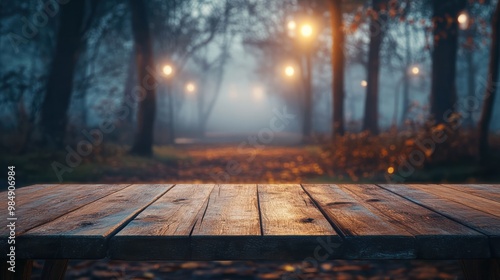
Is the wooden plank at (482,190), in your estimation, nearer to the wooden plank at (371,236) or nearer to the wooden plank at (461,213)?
the wooden plank at (461,213)

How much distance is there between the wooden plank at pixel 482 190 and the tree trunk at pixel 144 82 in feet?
42.2

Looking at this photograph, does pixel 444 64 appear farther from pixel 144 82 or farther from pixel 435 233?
pixel 435 233

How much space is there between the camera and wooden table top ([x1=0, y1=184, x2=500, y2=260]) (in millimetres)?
1820

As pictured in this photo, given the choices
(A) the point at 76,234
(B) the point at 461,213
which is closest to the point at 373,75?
(B) the point at 461,213

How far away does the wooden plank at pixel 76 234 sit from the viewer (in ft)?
Answer: 5.97

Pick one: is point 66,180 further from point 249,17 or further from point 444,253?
point 249,17

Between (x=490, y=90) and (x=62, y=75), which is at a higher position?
(x=62, y=75)

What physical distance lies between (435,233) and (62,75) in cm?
1285

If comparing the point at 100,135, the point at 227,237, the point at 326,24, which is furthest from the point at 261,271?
the point at 326,24

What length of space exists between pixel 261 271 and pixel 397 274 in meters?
1.14

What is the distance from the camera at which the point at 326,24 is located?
2619 cm

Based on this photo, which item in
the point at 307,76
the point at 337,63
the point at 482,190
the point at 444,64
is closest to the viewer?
the point at 482,190

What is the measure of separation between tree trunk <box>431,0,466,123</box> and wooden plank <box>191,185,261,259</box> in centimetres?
1215

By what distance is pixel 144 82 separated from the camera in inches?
604
